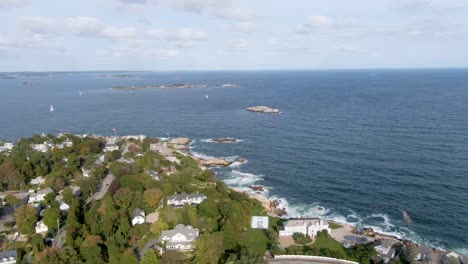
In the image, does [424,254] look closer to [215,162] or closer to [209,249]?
[209,249]

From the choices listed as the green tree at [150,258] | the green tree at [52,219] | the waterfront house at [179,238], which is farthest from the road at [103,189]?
the green tree at [150,258]

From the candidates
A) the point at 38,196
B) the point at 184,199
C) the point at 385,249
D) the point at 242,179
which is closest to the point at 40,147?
the point at 38,196

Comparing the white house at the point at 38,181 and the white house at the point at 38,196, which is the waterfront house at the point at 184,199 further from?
the white house at the point at 38,181

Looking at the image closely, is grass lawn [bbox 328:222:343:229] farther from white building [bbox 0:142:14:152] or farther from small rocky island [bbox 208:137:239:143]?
white building [bbox 0:142:14:152]

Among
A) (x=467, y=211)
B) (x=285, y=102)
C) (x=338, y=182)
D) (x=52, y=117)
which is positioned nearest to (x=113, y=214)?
(x=338, y=182)

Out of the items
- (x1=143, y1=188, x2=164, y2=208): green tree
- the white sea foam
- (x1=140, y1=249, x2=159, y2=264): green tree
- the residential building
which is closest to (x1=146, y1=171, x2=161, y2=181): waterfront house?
(x1=143, y1=188, x2=164, y2=208): green tree
